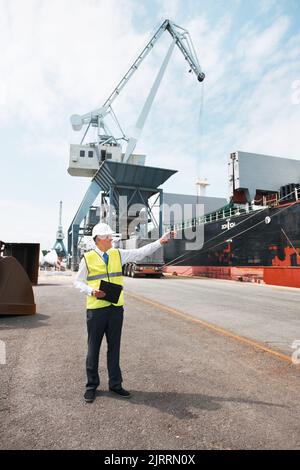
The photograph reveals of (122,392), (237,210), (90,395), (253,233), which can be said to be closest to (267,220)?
(253,233)

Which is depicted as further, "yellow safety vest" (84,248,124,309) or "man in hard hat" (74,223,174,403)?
"yellow safety vest" (84,248,124,309)

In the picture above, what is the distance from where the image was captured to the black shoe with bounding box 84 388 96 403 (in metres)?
3.35

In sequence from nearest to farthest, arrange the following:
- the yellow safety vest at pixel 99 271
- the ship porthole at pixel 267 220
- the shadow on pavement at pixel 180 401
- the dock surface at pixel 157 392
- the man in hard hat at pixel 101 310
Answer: the dock surface at pixel 157 392, the shadow on pavement at pixel 180 401, the man in hard hat at pixel 101 310, the yellow safety vest at pixel 99 271, the ship porthole at pixel 267 220

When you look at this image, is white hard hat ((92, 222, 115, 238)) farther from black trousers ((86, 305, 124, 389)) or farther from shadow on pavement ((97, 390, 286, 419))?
shadow on pavement ((97, 390, 286, 419))

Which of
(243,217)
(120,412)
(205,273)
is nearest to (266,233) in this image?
(243,217)

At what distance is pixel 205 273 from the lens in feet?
92.8

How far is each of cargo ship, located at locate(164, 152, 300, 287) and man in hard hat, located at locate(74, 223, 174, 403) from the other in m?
16.5

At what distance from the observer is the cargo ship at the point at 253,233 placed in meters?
19.3

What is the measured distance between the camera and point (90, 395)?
340cm

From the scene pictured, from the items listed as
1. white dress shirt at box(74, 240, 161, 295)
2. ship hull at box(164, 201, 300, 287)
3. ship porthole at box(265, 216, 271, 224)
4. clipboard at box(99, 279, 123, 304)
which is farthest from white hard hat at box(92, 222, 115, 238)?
ship porthole at box(265, 216, 271, 224)

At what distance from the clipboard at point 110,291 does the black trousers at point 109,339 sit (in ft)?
0.43

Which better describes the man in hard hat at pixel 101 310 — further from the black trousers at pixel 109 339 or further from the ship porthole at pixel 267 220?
the ship porthole at pixel 267 220

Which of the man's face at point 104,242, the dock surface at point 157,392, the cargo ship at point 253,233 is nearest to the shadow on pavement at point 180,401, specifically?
the dock surface at point 157,392

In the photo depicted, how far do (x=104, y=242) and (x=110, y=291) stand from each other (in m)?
0.62
